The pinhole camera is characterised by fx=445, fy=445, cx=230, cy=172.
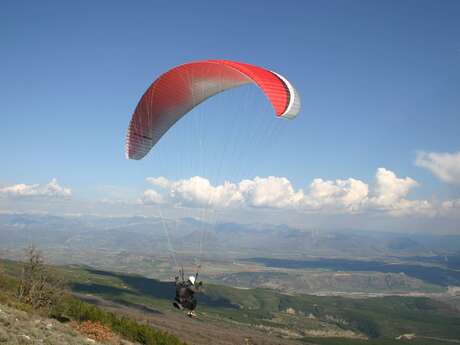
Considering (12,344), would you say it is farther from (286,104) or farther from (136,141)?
(136,141)

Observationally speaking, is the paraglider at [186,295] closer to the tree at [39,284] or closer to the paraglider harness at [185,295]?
the paraglider harness at [185,295]

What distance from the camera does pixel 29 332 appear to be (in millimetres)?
17438

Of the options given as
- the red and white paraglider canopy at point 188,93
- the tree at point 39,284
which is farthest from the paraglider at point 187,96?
the tree at point 39,284

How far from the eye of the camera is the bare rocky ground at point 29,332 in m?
15.8

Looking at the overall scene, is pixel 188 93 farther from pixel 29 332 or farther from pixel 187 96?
pixel 29 332

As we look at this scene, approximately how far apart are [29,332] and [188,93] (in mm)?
17898

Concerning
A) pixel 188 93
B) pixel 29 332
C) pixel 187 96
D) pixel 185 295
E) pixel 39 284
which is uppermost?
pixel 188 93

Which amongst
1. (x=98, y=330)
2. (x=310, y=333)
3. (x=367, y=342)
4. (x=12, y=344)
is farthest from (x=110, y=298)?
(x=12, y=344)

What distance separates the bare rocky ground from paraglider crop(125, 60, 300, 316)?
588 centimetres

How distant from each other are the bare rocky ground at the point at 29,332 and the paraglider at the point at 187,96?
19.3 feet

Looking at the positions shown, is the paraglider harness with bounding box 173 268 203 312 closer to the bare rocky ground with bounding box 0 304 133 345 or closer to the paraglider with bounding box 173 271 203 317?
the paraglider with bounding box 173 271 203 317

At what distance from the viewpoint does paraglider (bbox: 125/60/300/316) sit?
23656 mm

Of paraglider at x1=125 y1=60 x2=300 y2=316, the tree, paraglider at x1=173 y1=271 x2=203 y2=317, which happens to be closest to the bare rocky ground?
paraglider at x1=173 y1=271 x2=203 y2=317

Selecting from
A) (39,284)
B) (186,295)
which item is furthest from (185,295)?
(39,284)
